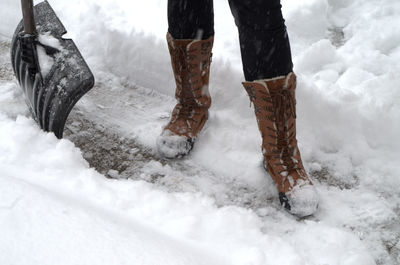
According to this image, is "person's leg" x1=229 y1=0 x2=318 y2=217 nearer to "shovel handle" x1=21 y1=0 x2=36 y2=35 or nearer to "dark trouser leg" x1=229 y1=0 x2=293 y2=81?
→ "dark trouser leg" x1=229 y1=0 x2=293 y2=81

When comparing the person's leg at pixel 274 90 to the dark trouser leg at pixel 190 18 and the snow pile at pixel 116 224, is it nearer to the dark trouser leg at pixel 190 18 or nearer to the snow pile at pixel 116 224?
the snow pile at pixel 116 224

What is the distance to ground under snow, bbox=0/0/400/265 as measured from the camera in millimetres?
970

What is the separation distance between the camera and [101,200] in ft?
3.81

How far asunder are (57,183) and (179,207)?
0.43m

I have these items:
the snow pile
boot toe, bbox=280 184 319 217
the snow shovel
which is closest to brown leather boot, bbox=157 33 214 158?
the snow pile

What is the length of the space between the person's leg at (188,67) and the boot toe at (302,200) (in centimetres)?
52

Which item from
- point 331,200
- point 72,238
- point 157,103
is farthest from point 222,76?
point 72,238

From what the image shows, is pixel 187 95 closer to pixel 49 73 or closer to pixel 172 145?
pixel 172 145

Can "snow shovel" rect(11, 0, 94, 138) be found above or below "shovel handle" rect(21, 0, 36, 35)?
below

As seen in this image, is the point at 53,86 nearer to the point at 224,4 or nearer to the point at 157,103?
the point at 157,103

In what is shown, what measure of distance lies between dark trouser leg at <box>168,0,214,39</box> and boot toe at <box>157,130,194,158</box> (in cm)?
44

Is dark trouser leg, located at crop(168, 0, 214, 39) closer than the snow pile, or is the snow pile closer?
the snow pile

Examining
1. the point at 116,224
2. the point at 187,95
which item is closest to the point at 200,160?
the point at 187,95

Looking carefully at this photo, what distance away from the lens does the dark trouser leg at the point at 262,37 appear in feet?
3.63
